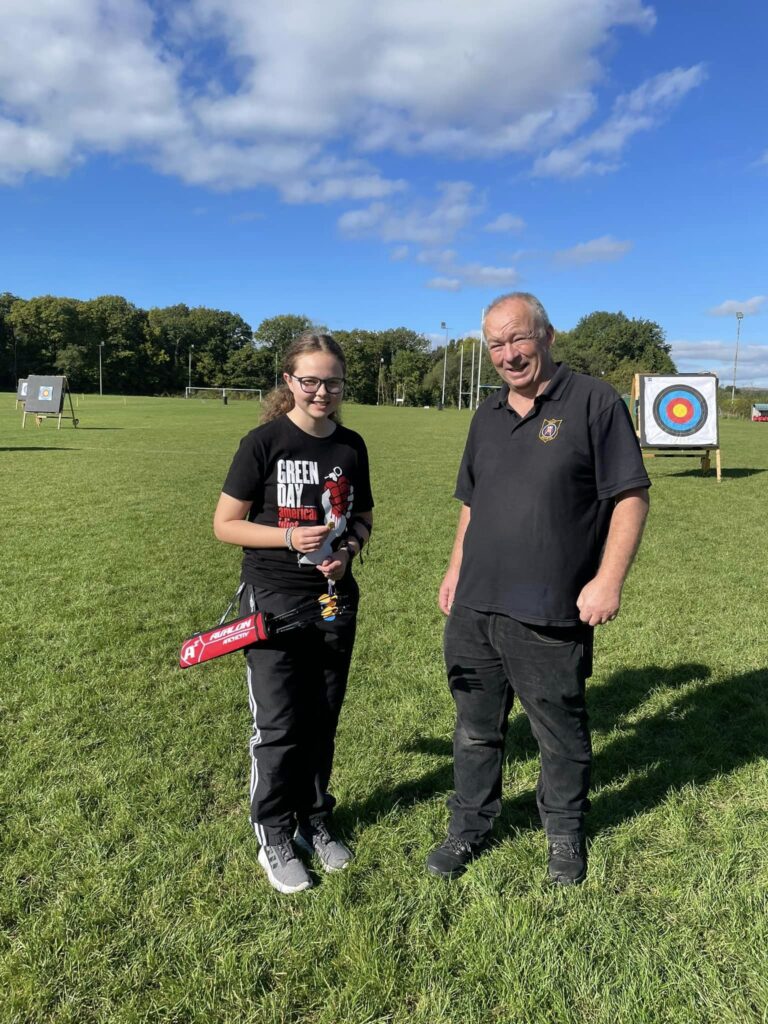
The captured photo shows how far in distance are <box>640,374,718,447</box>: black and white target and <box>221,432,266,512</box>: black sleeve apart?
13.4 m

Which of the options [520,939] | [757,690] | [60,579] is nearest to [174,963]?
[520,939]

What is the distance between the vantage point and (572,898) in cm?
231

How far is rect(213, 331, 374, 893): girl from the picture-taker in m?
2.33

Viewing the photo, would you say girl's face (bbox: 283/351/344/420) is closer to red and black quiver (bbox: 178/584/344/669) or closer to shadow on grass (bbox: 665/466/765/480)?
red and black quiver (bbox: 178/584/344/669)

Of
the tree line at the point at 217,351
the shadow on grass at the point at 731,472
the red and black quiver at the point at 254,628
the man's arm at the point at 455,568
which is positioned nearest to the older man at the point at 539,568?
the man's arm at the point at 455,568

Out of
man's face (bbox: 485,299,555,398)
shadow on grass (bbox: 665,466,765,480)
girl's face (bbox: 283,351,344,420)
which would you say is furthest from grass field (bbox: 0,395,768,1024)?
shadow on grass (bbox: 665,466,765,480)

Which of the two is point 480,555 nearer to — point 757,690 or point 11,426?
point 757,690

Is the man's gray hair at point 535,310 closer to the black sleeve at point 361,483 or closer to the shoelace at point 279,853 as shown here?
the black sleeve at point 361,483

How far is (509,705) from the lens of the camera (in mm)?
2525

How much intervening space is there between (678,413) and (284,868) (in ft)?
47.1

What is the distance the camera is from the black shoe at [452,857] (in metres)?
2.44

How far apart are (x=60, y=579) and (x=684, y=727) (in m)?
5.21

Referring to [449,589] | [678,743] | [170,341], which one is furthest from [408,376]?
[449,589]

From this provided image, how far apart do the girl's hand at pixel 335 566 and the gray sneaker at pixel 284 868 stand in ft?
3.32
